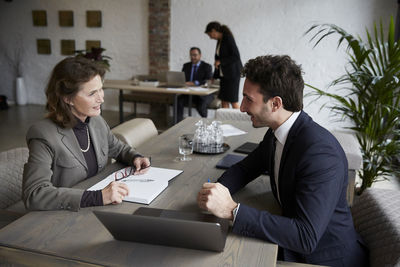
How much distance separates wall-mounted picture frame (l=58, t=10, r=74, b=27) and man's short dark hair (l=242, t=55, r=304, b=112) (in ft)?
23.8

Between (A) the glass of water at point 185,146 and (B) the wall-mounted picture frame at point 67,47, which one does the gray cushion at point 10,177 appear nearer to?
(A) the glass of water at point 185,146

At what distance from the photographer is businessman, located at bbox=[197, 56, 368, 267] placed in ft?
3.92

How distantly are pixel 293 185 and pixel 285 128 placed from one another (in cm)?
26

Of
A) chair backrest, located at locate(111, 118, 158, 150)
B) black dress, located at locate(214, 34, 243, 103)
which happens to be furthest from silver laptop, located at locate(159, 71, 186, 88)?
chair backrest, located at locate(111, 118, 158, 150)

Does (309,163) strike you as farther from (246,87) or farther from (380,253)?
(380,253)

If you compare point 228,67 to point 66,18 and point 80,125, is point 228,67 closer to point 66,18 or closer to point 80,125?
point 80,125

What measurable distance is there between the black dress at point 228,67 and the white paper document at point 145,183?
3851 millimetres

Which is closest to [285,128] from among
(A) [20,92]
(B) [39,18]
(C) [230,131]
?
(C) [230,131]

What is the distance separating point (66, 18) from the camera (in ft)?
25.2

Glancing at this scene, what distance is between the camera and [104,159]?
1.99m

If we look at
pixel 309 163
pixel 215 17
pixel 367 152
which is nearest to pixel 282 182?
pixel 309 163

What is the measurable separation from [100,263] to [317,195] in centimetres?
75

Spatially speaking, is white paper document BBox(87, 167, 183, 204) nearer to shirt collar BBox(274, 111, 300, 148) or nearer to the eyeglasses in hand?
the eyeglasses in hand

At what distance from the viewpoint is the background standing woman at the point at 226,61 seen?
537 cm
